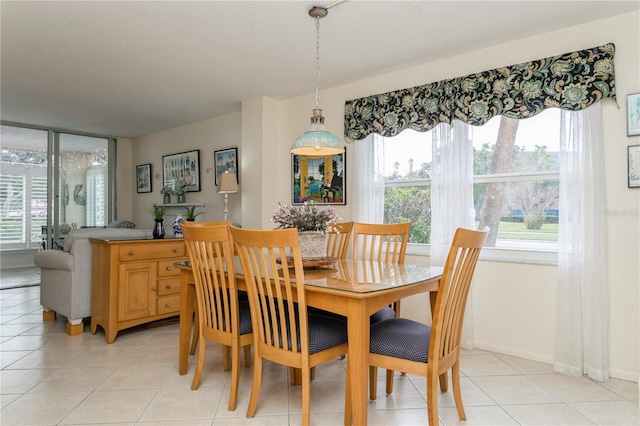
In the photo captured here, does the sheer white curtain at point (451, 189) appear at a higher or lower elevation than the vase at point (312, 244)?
higher

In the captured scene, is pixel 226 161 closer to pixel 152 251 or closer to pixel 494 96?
pixel 152 251

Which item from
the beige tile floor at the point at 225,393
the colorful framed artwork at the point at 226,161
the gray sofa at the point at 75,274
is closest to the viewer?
the beige tile floor at the point at 225,393

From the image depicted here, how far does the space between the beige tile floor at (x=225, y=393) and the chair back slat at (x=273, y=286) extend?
0.47 metres

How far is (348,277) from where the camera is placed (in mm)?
2072

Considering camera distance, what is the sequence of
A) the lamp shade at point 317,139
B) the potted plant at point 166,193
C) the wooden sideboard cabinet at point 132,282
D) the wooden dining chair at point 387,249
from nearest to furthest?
the wooden dining chair at point 387,249
the lamp shade at point 317,139
the wooden sideboard cabinet at point 132,282
the potted plant at point 166,193

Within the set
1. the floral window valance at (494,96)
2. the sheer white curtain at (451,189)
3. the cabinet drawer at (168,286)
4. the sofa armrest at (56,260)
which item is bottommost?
the cabinet drawer at (168,286)

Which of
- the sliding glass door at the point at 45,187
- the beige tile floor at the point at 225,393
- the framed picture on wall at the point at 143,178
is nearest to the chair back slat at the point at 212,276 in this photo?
the beige tile floor at the point at 225,393

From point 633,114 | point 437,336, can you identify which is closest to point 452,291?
point 437,336

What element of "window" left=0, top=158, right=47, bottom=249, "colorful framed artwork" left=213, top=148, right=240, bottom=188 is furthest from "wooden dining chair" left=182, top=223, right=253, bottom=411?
"window" left=0, top=158, right=47, bottom=249

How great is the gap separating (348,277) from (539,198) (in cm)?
191

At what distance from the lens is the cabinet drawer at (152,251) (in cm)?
332

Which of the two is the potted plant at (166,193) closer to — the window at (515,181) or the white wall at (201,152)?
the white wall at (201,152)

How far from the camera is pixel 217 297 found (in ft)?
7.22

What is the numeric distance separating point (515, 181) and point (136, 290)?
3.37m
